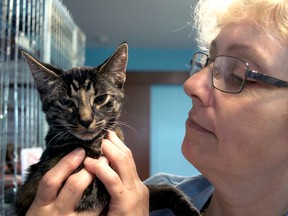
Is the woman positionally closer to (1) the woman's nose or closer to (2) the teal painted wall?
(1) the woman's nose

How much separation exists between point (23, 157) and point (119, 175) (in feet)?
1.92

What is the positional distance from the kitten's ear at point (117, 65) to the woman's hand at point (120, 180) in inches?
9.1

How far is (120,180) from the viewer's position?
2.43 ft

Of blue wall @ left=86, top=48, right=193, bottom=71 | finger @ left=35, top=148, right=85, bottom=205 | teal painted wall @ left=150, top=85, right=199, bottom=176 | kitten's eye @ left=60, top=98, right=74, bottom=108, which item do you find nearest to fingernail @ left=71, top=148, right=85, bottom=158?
finger @ left=35, top=148, right=85, bottom=205

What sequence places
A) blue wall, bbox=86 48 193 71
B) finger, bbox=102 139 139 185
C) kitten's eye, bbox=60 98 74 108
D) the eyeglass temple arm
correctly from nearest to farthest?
the eyeglass temple arm < finger, bbox=102 139 139 185 < kitten's eye, bbox=60 98 74 108 < blue wall, bbox=86 48 193 71

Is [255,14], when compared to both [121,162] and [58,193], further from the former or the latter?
[58,193]

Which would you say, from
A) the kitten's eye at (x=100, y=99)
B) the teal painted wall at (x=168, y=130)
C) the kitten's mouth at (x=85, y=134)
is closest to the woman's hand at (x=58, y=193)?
the kitten's mouth at (x=85, y=134)

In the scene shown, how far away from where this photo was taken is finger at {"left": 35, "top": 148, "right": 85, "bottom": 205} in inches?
27.8

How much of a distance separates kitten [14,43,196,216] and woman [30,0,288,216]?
0.06 meters

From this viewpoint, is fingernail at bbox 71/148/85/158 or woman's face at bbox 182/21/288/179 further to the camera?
fingernail at bbox 71/148/85/158

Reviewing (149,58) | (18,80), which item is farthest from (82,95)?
(149,58)

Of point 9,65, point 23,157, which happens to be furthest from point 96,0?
point 23,157

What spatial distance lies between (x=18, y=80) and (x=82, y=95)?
1.89 ft

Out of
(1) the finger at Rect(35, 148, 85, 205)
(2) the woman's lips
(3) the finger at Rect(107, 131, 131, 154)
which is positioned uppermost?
(2) the woman's lips
